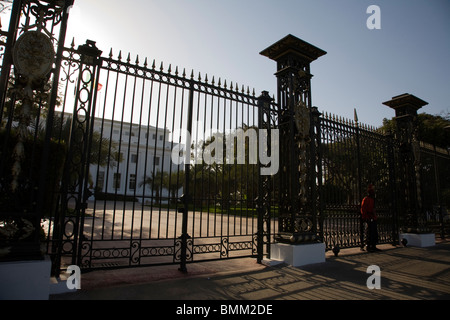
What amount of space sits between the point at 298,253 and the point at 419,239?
20.4ft

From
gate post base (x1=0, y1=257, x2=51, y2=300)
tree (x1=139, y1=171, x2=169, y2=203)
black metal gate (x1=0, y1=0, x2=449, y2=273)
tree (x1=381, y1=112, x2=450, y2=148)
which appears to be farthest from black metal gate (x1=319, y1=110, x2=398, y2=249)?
tree (x1=381, y1=112, x2=450, y2=148)

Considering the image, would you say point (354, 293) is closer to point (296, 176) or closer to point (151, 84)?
point (296, 176)

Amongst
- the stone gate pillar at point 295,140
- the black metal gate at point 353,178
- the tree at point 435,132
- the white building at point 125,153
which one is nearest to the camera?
the stone gate pillar at point 295,140

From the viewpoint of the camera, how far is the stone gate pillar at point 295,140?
249 inches

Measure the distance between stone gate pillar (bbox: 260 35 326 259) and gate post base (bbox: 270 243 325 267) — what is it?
11 cm

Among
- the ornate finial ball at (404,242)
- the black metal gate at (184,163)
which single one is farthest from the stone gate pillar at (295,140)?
the ornate finial ball at (404,242)

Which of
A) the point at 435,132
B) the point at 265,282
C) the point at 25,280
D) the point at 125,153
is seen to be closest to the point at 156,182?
the point at 125,153

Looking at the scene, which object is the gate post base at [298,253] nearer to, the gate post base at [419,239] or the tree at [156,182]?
the tree at [156,182]

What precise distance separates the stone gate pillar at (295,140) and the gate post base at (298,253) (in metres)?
0.11

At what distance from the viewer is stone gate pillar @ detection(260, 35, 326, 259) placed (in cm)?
633

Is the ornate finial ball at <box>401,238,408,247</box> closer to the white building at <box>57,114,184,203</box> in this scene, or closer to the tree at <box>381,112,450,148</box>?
the white building at <box>57,114,184,203</box>

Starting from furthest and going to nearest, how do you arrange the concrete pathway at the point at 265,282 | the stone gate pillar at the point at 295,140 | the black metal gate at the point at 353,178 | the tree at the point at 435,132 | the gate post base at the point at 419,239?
1. the tree at the point at 435,132
2. the gate post base at the point at 419,239
3. the black metal gate at the point at 353,178
4. the stone gate pillar at the point at 295,140
5. the concrete pathway at the point at 265,282

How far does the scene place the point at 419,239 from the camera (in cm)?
938
